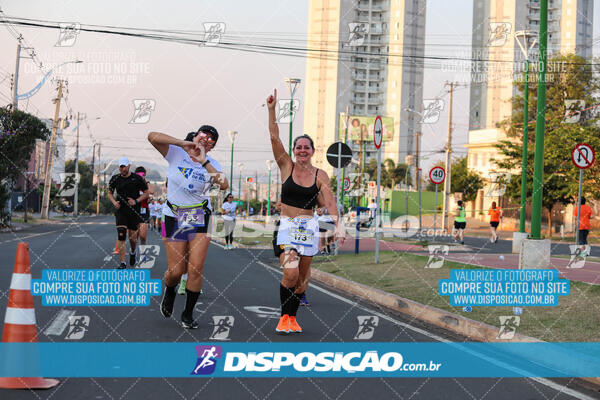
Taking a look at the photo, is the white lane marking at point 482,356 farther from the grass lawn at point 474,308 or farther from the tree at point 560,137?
Answer: the tree at point 560,137

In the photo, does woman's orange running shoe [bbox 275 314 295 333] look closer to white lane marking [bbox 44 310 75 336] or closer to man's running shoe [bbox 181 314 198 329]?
man's running shoe [bbox 181 314 198 329]

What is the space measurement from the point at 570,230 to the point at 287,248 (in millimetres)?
46243

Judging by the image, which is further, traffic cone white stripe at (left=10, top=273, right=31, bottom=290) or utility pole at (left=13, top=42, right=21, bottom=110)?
utility pole at (left=13, top=42, right=21, bottom=110)

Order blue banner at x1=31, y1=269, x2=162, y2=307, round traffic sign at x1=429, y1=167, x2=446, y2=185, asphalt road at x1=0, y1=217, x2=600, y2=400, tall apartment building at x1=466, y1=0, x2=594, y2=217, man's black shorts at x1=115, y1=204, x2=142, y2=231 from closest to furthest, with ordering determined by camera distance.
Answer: asphalt road at x1=0, y1=217, x2=600, y2=400
blue banner at x1=31, y1=269, x2=162, y2=307
man's black shorts at x1=115, y1=204, x2=142, y2=231
round traffic sign at x1=429, y1=167, x2=446, y2=185
tall apartment building at x1=466, y1=0, x2=594, y2=217

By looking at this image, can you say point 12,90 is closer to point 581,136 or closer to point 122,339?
point 581,136

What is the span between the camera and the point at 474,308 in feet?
27.7

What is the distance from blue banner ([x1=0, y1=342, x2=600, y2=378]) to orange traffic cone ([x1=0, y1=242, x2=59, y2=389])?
2.7 inches

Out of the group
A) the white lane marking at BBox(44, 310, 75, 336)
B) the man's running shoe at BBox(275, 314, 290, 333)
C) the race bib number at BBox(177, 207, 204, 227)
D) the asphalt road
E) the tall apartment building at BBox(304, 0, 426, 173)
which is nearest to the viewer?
the asphalt road

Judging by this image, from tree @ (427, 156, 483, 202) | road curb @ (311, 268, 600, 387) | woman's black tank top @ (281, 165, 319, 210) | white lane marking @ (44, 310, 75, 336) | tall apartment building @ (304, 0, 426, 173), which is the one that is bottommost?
road curb @ (311, 268, 600, 387)

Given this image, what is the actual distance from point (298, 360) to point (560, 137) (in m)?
33.3

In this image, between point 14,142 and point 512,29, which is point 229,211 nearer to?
point 14,142

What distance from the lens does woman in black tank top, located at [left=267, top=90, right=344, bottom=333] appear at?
6.54 m

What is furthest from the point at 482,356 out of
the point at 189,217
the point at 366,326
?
the point at 189,217

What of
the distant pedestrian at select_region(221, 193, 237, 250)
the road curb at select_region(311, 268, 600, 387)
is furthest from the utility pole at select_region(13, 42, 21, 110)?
the road curb at select_region(311, 268, 600, 387)
